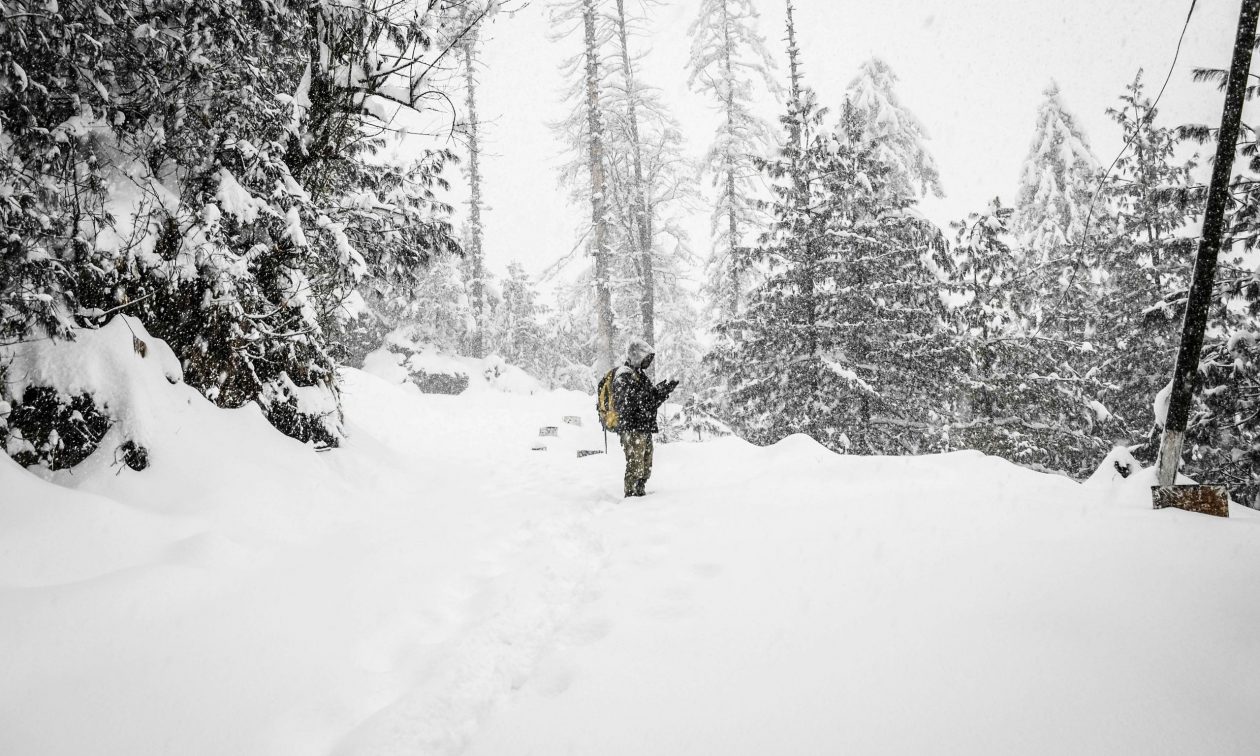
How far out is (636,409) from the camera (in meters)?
6.71

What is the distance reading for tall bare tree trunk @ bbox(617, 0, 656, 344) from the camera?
1730 cm

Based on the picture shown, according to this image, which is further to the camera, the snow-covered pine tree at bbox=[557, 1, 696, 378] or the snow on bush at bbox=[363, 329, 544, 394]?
the snow on bush at bbox=[363, 329, 544, 394]

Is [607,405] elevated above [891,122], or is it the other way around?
[891,122]

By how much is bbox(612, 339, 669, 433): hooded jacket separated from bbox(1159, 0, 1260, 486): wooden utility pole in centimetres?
571

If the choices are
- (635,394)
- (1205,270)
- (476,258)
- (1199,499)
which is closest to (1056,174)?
(1205,270)

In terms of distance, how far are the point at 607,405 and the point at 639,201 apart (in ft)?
45.0

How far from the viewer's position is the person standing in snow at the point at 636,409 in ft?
22.1

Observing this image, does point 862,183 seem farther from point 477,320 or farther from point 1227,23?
point 477,320

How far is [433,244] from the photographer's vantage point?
24.6ft

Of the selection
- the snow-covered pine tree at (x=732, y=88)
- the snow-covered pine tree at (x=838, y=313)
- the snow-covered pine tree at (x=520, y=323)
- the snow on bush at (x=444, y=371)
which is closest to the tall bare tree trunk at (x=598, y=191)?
the snow-covered pine tree at (x=732, y=88)

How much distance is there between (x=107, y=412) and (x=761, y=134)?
1935cm

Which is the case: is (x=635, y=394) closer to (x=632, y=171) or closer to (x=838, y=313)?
(x=838, y=313)

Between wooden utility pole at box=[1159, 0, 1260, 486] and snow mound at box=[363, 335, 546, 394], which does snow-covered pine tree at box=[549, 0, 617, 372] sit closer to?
snow mound at box=[363, 335, 546, 394]

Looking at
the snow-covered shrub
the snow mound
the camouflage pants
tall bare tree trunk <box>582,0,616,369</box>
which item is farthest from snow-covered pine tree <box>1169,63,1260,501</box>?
the snow mound
